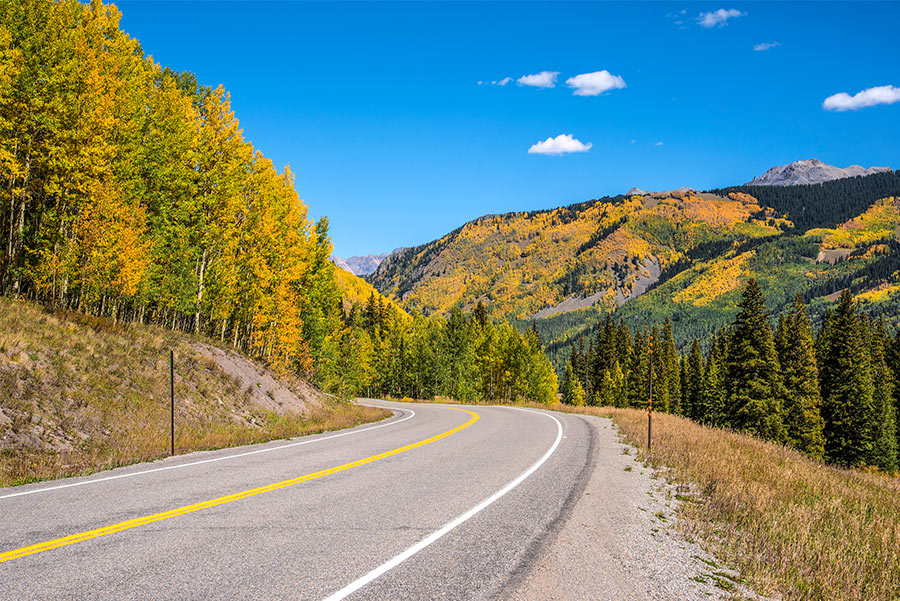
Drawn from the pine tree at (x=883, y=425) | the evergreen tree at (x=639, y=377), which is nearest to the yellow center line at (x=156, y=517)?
the pine tree at (x=883, y=425)

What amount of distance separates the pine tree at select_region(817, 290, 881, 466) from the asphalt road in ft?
126

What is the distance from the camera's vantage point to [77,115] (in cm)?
1912

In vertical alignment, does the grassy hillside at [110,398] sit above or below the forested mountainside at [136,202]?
below

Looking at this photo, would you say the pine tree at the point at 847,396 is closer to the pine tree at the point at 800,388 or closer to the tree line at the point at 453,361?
the pine tree at the point at 800,388

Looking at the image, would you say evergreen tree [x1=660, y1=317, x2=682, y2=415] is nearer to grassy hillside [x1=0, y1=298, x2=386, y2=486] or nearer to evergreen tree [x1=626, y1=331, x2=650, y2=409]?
evergreen tree [x1=626, y1=331, x2=650, y2=409]

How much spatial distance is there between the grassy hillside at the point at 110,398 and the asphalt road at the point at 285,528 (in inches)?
79.9

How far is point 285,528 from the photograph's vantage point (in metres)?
6.42

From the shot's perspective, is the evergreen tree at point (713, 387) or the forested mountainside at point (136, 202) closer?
the forested mountainside at point (136, 202)

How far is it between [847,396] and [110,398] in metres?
46.7

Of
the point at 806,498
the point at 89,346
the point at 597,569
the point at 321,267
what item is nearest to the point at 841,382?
the point at 806,498

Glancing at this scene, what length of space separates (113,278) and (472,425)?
51.6 ft

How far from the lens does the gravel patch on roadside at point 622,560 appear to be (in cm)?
480

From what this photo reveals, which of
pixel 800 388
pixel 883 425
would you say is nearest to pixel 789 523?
pixel 800 388

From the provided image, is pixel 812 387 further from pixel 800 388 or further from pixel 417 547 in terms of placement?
pixel 417 547
